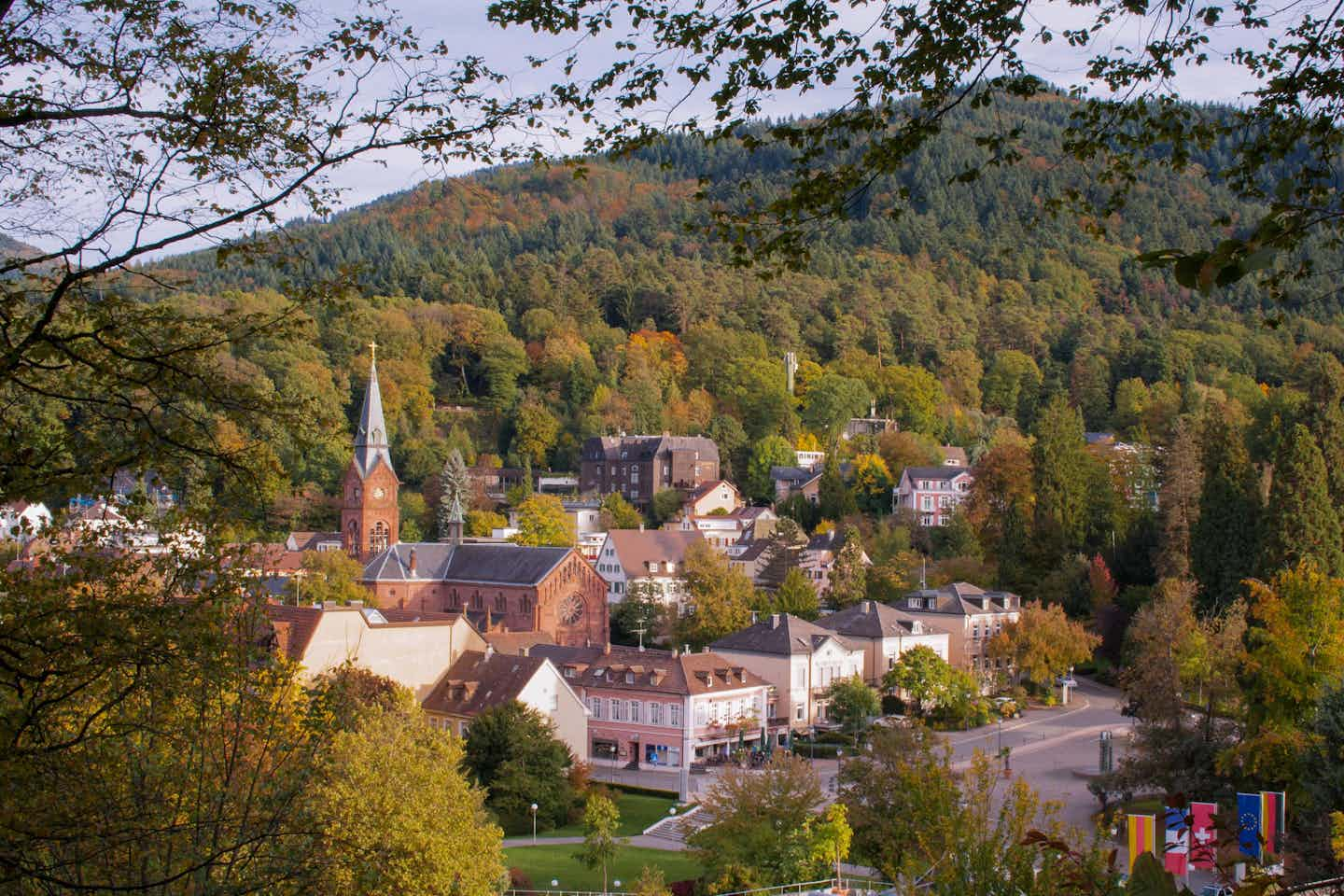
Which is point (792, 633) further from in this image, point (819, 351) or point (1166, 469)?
point (819, 351)

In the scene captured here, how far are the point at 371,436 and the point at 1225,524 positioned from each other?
4098 centimetres

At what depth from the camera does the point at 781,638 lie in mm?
49062

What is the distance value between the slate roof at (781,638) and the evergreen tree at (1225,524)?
12507mm

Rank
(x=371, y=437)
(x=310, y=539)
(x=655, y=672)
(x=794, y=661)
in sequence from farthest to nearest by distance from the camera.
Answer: (x=310, y=539)
(x=371, y=437)
(x=794, y=661)
(x=655, y=672)

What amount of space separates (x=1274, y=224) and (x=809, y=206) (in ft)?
8.65

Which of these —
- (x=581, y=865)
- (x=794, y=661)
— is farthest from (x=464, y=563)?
(x=581, y=865)

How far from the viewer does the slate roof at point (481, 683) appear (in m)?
41.5

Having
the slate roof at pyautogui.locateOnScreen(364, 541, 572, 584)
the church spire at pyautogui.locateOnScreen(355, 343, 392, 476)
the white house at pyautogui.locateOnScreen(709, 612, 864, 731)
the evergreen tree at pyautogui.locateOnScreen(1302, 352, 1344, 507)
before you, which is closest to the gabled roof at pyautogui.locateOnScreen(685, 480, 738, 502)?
the church spire at pyautogui.locateOnScreen(355, 343, 392, 476)

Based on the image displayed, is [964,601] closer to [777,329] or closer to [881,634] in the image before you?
[881,634]

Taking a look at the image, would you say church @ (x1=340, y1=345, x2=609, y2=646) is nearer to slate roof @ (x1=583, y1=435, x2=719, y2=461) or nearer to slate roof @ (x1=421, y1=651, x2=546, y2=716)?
slate roof @ (x1=421, y1=651, x2=546, y2=716)

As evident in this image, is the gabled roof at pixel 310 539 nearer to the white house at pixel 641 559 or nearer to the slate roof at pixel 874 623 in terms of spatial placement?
the white house at pixel 641 559

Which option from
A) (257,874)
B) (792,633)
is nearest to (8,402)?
(257,874)

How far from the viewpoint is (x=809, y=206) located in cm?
659

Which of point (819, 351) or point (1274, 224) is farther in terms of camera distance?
point (819, 351)
